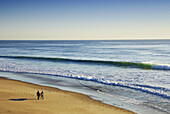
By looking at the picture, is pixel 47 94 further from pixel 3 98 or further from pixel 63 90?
pixel 3 98

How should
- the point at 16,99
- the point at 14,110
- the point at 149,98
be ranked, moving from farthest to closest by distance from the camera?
the point at 149,98
the point at 16,99
the point at 14,110

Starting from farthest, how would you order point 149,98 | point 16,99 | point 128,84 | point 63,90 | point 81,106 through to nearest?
point 128,84
point 63,90
point 149,98
point 16,99
point 81,106

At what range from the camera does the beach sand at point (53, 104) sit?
38.3 ft

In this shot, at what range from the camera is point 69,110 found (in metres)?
12.1

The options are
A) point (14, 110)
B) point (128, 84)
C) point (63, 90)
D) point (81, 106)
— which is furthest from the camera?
point (128, 84)

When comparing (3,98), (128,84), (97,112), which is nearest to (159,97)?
(128,84)

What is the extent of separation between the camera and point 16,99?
45.5 feet

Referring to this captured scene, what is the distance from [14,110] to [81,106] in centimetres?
473

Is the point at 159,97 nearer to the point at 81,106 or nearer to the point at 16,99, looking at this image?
the point at 81,106

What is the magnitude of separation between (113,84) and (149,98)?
5450 millimetres

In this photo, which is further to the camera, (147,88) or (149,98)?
(147,88)

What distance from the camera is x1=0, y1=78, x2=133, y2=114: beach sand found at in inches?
460

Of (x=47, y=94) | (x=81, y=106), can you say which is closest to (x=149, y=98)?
(x=81, y=106)

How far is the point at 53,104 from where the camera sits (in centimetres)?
1314
